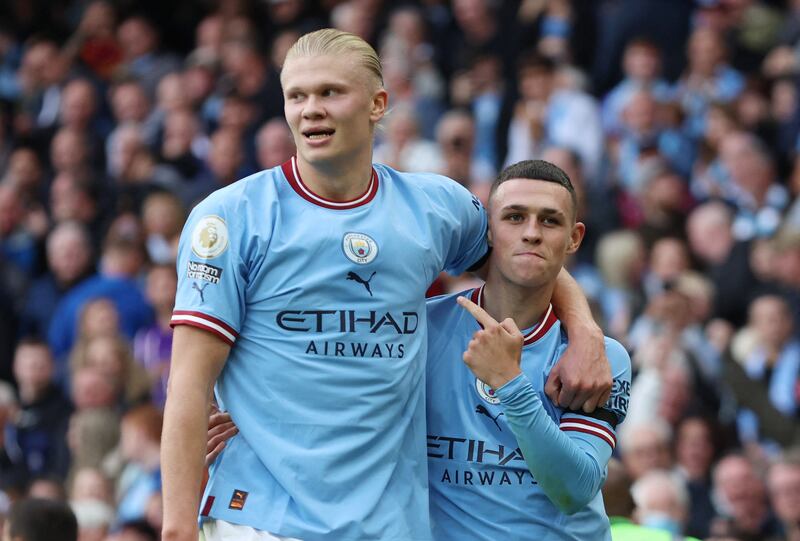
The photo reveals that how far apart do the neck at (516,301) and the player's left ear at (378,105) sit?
705 mm

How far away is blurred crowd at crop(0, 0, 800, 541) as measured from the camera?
916cm

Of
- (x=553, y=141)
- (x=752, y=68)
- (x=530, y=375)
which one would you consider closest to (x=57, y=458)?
(x=553, y=141)

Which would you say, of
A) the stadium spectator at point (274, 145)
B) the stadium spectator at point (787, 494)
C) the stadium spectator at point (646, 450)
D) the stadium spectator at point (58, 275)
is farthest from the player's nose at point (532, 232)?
the stadium spectator at point (58, 275)

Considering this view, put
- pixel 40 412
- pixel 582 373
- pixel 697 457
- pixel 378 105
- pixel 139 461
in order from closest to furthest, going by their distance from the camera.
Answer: pixel 378 105, pixel 582 373, pixel 697 457, pixel 139 461, pixel 40 412

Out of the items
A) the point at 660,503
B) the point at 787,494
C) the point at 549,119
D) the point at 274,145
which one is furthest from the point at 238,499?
the point at 274,145

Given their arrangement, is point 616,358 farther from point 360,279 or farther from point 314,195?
point 314,195

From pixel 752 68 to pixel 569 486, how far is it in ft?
26.2

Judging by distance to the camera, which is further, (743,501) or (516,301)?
(743,501)

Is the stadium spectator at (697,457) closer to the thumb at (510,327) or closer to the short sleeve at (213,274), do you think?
the thumb at (510,327)

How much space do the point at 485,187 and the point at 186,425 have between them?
6.67 metres

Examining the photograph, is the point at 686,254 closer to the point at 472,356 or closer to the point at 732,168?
the point at 732,168

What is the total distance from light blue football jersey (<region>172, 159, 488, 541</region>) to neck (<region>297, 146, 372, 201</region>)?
0.04 m

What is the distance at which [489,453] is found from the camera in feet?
16.0

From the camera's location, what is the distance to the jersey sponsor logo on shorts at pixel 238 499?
14.5ft
